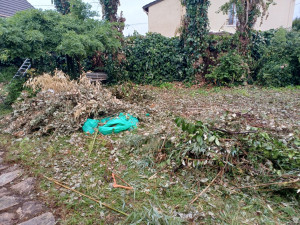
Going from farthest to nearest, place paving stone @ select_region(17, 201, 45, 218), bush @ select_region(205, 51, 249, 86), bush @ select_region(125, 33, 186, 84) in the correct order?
1. bush @ select_region(125, 33, 186, 84)
2. bush @ select_region(205, 51, 249, 86)
3. paving stone @ select_region(17, 201, 45, 218)

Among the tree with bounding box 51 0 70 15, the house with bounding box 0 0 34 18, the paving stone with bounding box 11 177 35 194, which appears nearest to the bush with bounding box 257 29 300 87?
the paving stone with bounding box 11 177 35 194

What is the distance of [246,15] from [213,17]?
7102 millimetres

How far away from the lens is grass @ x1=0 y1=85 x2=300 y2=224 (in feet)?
5.51

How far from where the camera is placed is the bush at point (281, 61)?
711 centimetres

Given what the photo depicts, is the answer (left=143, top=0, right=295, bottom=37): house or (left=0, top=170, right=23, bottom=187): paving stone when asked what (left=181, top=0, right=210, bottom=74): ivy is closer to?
(left=143, top=0, right=295, bottom=37): house

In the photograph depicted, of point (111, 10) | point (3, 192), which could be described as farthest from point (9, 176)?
point (111, 10)

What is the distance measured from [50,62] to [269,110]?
6.16 meters

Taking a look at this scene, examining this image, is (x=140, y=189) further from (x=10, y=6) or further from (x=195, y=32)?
(x=10, y=6)

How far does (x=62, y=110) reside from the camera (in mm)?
3631

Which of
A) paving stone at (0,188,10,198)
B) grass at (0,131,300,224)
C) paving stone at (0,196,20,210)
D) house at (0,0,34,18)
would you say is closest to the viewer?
grass at (0,131,300,224)

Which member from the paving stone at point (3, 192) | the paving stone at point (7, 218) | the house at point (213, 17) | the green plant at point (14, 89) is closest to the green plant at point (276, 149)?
the paving stone at point (7, 218)

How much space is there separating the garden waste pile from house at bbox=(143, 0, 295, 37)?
396 inches

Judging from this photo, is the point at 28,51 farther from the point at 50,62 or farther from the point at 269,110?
the point at 269,110

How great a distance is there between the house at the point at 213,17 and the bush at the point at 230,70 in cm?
627
